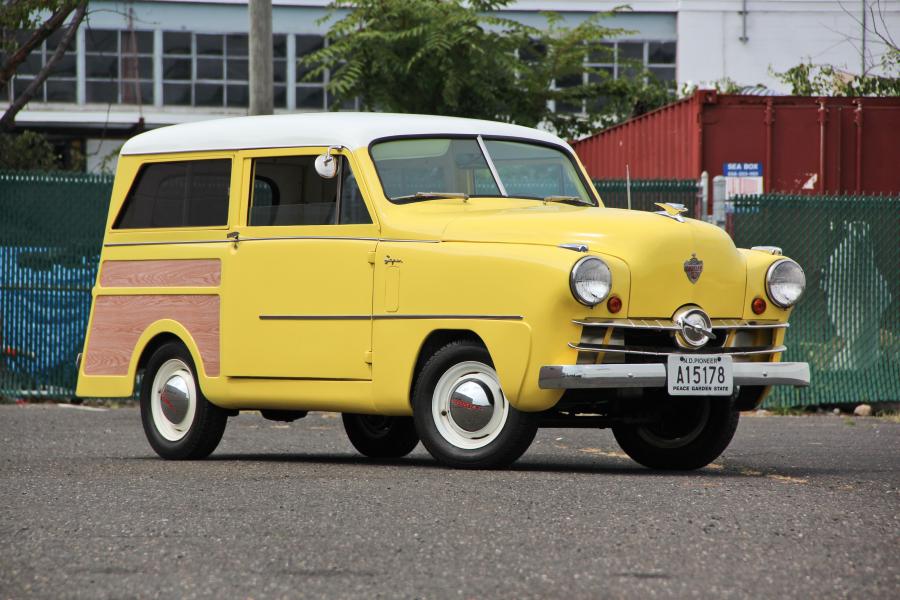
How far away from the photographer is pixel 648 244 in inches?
319

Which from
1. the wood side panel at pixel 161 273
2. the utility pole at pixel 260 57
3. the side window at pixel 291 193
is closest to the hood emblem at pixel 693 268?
the side window at pixel 291 193

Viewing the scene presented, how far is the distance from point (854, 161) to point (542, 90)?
9.80 m

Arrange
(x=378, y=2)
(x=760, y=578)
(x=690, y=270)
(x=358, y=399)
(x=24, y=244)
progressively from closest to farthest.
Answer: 1. (x=760, y=578)
2. (x=690, y=270)
3. (x=358, y=399)
4. (x=24, y=244)
5. (x=378, y=2)

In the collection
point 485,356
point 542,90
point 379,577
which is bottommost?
point 379,577

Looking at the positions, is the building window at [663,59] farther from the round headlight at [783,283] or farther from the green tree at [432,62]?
the round headlight at [783,283]

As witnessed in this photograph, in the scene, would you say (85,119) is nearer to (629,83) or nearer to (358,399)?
(629,83)

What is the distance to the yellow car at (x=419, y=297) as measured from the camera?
8.04 metres

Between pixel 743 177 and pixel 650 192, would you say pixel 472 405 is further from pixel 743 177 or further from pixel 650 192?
pixel 743 177

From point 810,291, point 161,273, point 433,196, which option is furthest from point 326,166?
point 810,291

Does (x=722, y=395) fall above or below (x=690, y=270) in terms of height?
below

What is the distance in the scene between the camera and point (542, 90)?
28.0 meters

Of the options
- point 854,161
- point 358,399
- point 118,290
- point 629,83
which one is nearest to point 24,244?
point 118,290

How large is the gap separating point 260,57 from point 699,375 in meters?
8.10

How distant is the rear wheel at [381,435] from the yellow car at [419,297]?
0.01 metres
